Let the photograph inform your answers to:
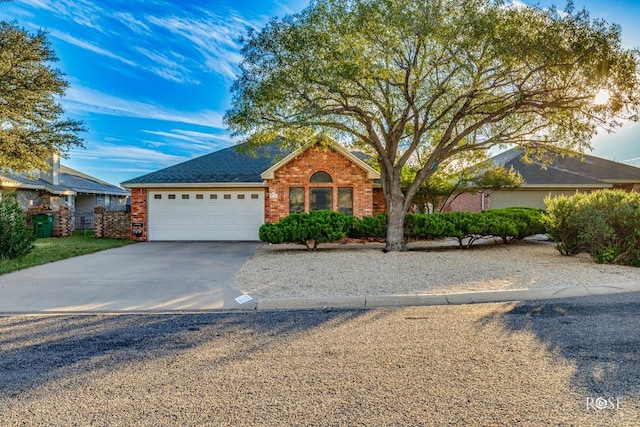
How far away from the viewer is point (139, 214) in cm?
1595

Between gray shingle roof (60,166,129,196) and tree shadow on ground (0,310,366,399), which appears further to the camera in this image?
gray shingle roof (60,166,129,196)

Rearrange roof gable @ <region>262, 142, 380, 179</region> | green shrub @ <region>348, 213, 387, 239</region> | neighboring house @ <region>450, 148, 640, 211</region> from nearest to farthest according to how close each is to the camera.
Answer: green shrub @ <region>348, 213, 387, 239</region>
roof gable @ <region>262, 142, 380, 179</region>
neighboring house @ <region>450, 148, 640, 211</region>

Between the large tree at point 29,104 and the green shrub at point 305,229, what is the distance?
985 cm

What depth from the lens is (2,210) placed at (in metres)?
9.69

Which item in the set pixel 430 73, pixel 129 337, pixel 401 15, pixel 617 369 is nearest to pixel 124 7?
pixel 401 15

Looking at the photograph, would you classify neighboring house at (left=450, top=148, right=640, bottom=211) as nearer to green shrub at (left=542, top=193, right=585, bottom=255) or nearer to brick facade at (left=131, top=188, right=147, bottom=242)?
green shrub at (left=542, top=193, right=585, bottom=255)

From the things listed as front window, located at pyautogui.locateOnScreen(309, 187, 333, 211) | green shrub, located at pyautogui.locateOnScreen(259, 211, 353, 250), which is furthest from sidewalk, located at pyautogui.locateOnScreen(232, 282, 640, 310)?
front window, located at pyautogui.locateOnScreen(309, 187, 333, 211)

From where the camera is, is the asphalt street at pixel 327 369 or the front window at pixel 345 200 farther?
the front window at pixel 345 200

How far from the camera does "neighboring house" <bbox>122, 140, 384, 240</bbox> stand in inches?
594

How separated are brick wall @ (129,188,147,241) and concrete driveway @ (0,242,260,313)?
4.53m

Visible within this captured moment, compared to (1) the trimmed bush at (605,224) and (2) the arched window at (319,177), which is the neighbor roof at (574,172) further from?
(2) the arched window at (319,177)

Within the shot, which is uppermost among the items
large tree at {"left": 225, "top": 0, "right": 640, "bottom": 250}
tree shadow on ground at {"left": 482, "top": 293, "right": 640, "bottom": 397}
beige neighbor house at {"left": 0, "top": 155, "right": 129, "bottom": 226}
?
large tree at {"left": 225, "top": 0, "right": 640, "bottom": 250}

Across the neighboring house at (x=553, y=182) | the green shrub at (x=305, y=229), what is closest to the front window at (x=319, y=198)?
the green shrub at (x=305, y=229)

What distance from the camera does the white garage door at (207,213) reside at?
1574cm
